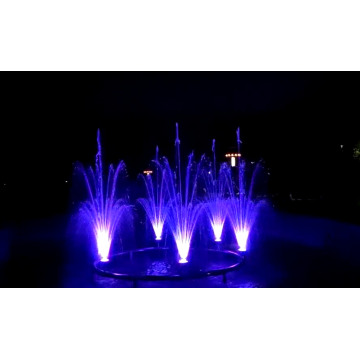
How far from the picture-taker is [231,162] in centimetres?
3503

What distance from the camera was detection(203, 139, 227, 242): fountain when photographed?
45.5 ft

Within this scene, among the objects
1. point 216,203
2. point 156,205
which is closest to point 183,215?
point 216,203

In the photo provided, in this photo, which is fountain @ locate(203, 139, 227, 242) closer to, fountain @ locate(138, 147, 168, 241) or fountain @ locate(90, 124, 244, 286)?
fountain @ locate(90, 124, 244, 286)

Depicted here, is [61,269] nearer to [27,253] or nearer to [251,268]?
[27,253]

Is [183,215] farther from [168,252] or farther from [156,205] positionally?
[156,205]

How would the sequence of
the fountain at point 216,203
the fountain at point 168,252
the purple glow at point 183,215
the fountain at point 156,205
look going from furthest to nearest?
the fountain at point 156,205 → the fountain at point 216,203 → the purple glow at point 183,215 → the fountain at point 168,252

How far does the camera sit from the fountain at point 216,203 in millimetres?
13875

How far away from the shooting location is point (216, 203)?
16484mm

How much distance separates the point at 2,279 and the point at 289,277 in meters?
6.43

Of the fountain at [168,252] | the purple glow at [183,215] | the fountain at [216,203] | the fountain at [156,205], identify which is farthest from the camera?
the fountain at [156,205]

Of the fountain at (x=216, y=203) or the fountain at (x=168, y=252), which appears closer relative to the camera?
the fountain at (x=168, y=252)

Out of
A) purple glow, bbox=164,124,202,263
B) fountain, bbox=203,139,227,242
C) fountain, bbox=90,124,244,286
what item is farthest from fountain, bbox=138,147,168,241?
fountain, bbox=203,139,227,242

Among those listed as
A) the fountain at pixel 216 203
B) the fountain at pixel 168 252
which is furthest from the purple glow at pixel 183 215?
the fountain at pixel 216 203

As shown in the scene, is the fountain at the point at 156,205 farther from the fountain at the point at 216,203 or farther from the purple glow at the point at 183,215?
the fountain at the point at 216,203
